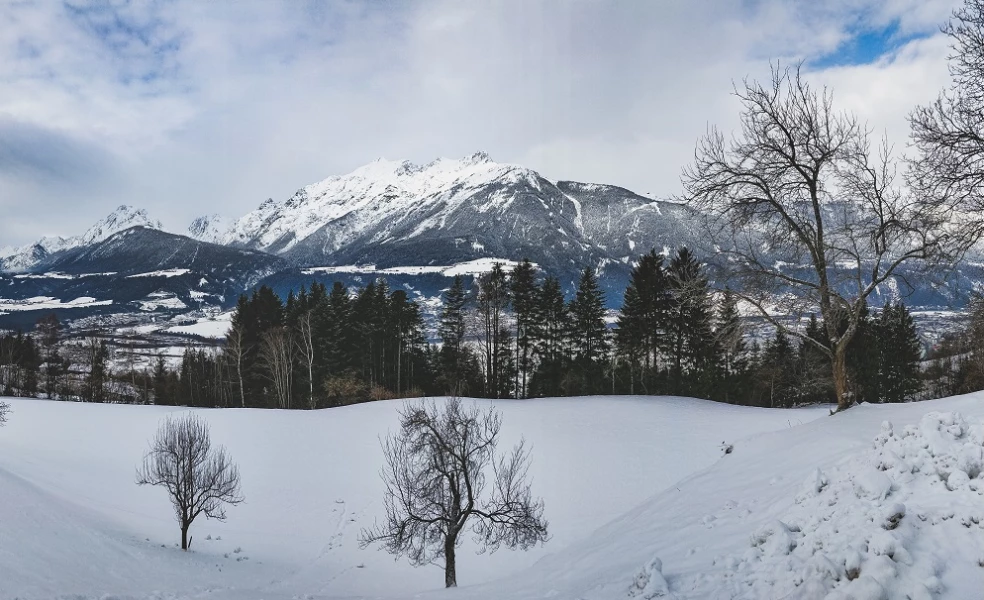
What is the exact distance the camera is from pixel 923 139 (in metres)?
11.4

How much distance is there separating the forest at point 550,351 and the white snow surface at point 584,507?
8245 millimetres

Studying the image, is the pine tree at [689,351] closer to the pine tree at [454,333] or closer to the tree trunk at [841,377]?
the pine tree at [454,333]

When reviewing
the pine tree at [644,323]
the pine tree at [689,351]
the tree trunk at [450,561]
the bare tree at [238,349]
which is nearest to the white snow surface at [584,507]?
the tree trunk at [450,561]

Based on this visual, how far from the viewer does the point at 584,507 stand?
2270cm

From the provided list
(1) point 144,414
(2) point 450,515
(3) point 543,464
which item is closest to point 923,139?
(2) point 450,515

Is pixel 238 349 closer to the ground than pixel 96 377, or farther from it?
farther from it

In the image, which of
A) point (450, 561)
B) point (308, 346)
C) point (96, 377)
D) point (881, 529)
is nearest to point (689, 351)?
point (450, 561)

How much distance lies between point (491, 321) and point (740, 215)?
30430 mm

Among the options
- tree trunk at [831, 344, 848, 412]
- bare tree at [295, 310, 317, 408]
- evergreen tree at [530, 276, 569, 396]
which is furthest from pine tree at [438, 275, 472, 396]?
tree trunk at [831, 344, 848, 412]

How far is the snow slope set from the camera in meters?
15.5

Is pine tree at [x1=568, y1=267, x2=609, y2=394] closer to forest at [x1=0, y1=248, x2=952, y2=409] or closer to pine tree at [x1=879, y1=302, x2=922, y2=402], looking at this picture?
forest at [x1=0, y1=248, x2=952, y2=409]

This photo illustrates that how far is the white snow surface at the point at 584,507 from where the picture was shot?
6711 mm

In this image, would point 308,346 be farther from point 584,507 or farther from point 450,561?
point 450,561

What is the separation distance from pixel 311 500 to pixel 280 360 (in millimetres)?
27953
